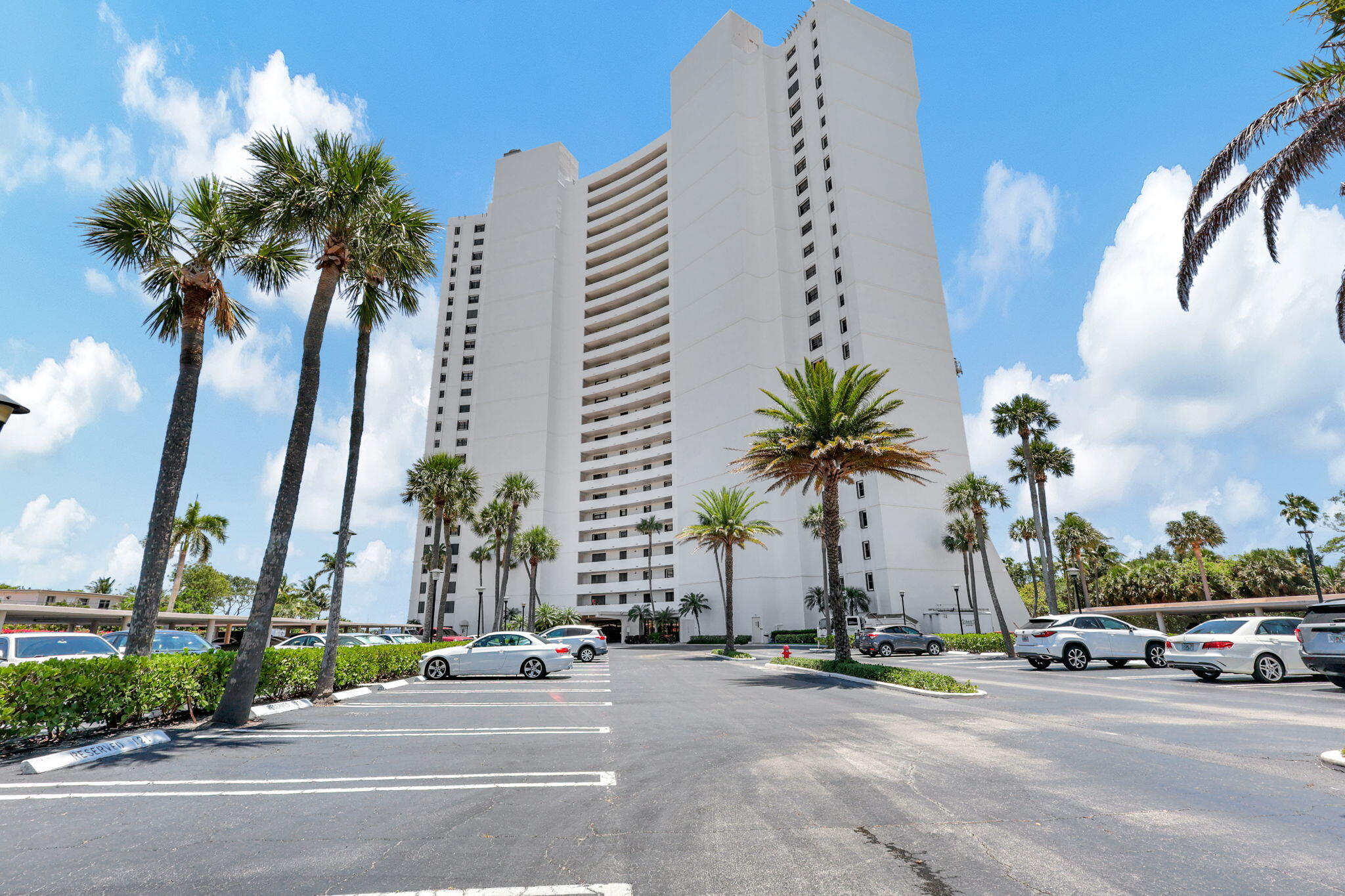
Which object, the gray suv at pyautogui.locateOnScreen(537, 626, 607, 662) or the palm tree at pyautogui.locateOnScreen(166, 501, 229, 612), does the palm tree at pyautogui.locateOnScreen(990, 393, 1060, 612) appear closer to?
the gray suv at pyautogui.locateOnScreen(537, 626, 607, 662)

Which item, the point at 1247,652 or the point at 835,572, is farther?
the point at 835,572

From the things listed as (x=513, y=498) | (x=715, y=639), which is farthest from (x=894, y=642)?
(x=513, y=498)

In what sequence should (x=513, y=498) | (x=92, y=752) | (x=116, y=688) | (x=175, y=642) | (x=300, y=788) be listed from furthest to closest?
(x=513, y=498) < (x=175, y=642) < (x=116, y=688) < (x=92, y=752) < (x=300, y=788)

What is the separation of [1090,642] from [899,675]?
788 centimetres

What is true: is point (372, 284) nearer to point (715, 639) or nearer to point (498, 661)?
point (498, 661)

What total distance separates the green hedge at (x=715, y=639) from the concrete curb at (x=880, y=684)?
34.0 metres

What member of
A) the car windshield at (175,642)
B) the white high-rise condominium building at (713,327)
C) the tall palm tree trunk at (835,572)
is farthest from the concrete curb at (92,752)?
the white high-rise condominium building at (713,327)

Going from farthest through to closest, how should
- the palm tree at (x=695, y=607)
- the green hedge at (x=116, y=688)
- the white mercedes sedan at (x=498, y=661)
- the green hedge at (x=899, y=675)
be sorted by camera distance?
the palm tree at (x=695, y=607) → the white mercedes sedan at (x=498, y=661) → the green hedge at (x=899, y=675) → the green hedge at (x=116, y=688)

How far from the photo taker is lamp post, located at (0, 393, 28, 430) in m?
6.03

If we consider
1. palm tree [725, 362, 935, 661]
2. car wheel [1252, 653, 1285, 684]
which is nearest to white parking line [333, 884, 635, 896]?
palm tree [725, 362, 935, 661]

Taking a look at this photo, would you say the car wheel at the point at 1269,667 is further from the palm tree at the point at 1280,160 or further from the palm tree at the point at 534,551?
the palm tree at the point at 534,551

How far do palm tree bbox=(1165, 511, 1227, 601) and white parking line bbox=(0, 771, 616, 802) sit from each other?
71351 mm

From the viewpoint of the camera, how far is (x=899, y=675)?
17.0 m

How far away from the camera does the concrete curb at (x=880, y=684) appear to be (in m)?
14.2
